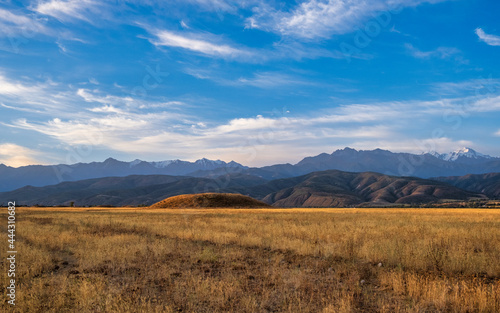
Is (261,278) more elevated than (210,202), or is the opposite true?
(261,278)

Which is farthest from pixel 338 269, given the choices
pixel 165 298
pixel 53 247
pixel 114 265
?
pixel 53 247

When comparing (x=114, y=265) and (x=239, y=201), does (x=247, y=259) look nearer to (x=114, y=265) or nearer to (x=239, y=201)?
(x=114, y=265)

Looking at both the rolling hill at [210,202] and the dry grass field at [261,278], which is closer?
the dry grass field at [261,278]

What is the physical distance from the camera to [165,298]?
28.4ft

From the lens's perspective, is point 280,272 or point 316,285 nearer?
point 316,285

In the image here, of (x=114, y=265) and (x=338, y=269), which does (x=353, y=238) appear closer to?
(x=338, y=269)

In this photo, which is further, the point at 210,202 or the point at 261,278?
the point at 210,202

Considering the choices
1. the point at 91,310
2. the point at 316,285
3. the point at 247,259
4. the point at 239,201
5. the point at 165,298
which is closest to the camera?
the point at 91,310

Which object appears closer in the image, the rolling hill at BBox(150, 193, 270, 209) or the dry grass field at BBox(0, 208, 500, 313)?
the dry grass field at BBox(0, 208, 500, 313)

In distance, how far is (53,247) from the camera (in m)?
17.0

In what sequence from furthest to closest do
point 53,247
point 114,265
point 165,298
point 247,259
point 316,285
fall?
point 53,247 → point 247,259 → point 114,265 → point 316,285 → point 165,298

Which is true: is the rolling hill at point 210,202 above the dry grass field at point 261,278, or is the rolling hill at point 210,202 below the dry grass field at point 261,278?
below

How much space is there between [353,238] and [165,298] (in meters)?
12.3

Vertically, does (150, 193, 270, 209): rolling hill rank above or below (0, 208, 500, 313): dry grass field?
below
